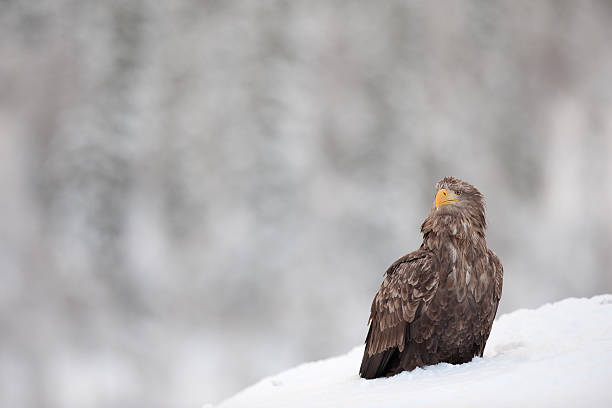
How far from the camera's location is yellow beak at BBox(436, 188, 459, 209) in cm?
493

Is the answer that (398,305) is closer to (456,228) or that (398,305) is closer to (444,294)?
(444,294)

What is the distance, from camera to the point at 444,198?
195 inches

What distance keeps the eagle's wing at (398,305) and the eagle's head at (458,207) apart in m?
0.34

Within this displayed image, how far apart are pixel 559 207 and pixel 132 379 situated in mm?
29392

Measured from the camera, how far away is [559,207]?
126 feet

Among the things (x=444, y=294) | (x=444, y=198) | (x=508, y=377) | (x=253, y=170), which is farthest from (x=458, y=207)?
(x=253, y=170)

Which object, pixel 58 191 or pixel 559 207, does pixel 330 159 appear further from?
pixel 58 191

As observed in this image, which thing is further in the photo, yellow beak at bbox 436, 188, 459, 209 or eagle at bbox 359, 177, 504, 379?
yellow beak at bbox 436, 188, 459, 209

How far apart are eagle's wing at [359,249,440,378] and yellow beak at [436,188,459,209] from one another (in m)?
0.45

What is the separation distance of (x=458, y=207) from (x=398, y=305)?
3.24 ft

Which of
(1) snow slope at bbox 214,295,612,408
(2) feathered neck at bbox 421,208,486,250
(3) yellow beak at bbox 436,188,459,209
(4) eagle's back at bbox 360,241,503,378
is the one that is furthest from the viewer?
(3) yellow beak at bbox 436,188,459,209

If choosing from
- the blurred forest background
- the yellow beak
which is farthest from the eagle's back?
the blurred forest background

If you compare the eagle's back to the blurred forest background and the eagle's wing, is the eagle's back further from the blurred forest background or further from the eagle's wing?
the blurred forest background

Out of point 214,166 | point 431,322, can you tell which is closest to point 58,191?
point 214,166
